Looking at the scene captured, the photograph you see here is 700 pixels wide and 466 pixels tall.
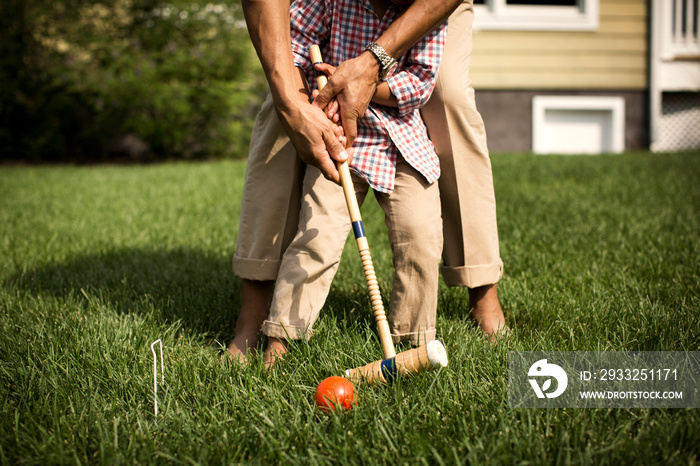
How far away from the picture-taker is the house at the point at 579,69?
828 centimetres

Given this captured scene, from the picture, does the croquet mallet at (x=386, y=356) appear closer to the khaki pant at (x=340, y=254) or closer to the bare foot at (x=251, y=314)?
the khaki pant at (x=340, y=254)

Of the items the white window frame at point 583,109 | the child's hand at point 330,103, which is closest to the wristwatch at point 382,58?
the child's hand at point 330,103

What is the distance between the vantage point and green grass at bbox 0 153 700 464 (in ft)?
4.39

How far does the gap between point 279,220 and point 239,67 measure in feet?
22.6

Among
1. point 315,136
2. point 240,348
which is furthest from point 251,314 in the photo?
point 315,136

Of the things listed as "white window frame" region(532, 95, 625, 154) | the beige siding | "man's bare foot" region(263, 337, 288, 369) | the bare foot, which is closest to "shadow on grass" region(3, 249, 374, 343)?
the bare foot

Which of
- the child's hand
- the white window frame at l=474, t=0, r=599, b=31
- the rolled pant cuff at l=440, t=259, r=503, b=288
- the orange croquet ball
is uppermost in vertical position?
the white window frame at l=474, t=0, r=599, b=31

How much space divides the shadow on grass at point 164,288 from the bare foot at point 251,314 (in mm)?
140

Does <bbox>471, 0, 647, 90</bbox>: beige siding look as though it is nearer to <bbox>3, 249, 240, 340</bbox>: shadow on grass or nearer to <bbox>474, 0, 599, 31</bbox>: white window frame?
<bbox>474, 0, 599, 31</bbox>: white window frame

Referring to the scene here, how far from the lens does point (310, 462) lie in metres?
1.28

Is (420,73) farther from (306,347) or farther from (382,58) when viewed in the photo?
(306,347)

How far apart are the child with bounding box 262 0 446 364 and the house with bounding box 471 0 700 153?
678 cm

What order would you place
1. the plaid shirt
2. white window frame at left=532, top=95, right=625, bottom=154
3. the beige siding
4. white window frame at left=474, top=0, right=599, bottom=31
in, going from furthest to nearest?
1. white window frame at left=532, top=95, right=625, bottom=154
2. the beige siding
3. white window frame at left=474, top=0, right=599, bottom=31
4. the plaid shirt

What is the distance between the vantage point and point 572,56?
8.39 meters
